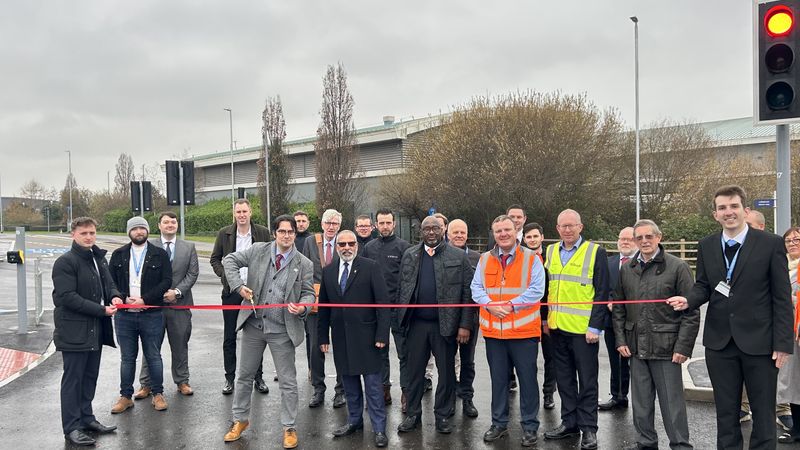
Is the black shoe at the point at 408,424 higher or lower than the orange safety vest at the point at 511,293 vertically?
lower

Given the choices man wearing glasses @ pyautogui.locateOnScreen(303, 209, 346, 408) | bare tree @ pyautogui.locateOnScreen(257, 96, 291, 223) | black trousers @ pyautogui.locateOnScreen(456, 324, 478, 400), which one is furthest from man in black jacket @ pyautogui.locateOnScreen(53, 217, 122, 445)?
bare tree @ pyautogui.locateOnScreen(257, 96, 291, 223)

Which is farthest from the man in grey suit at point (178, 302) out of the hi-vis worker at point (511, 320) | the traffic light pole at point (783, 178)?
the traffic light pole at point (783, 178)

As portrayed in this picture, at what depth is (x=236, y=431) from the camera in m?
5.81

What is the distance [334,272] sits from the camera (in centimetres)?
616

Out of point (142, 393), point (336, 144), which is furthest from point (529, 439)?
point (336, 144)

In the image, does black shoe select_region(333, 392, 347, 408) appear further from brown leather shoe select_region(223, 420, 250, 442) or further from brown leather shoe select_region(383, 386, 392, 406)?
brown leather shoe select_region(223, 420, 250, 442)

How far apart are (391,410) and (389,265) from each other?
1660 mm

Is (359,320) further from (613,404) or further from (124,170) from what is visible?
(124,170)

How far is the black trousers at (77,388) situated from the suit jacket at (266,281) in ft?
5.17

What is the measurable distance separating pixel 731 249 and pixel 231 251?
5.60 metres

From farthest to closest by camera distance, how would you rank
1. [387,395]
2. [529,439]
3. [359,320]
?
[387,395]
[359,320]
[529,439]

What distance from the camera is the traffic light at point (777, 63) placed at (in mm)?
5484

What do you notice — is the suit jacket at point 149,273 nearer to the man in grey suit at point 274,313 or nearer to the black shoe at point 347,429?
the man in grey suit at point 274,313

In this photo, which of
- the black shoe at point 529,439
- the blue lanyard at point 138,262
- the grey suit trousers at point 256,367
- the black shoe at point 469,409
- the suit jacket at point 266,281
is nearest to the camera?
the black shoe at point 529,439
